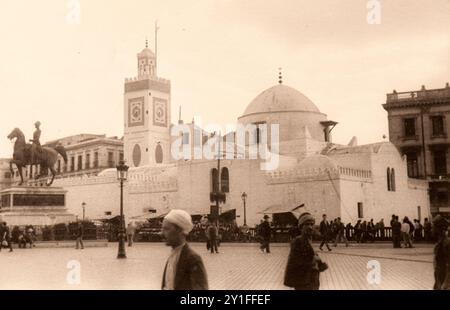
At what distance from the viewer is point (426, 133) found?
39.1 metres

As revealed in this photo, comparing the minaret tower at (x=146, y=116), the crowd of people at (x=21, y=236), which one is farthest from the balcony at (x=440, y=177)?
the minaret tower at (x=146, y=116)

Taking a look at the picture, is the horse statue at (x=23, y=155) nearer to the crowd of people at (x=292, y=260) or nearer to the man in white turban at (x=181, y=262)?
the crowd of people at (x=292, y=260)

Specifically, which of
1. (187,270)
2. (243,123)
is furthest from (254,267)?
(243,123)

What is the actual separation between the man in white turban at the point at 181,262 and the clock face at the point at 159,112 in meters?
53.3

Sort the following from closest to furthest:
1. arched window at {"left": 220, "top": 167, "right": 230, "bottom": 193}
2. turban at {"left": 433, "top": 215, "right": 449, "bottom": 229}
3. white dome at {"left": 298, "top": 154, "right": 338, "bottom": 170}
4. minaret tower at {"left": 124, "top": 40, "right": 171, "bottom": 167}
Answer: turban at {"left": 433, "top": 215, "right": 449, "bottom": 229}
white dome at {"left": 298, "top": 154, "right": 338, "bottom": 170}
arched window at {"left": 220, "top": 167, "right": 230, "bottom": 193}
minaret tower at {"left": 124, "top": 40, "right": 171, "bottom": 167}

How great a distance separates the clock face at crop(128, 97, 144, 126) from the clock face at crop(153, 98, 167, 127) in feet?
3.99

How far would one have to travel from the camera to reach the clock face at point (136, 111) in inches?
2266

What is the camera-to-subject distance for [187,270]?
4469 mm

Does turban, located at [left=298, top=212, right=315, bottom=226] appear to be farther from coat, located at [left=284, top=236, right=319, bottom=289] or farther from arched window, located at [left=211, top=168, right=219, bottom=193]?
arched window, located at [left=211, top=168, right=219, bottom=193]

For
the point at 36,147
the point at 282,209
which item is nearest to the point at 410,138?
the point at 282,209

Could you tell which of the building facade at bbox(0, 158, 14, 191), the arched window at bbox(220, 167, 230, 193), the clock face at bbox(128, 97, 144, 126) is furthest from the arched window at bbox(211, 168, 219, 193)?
the building facade at bbox(0, 158, 14, 191)

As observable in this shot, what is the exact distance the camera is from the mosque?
29.6 m
